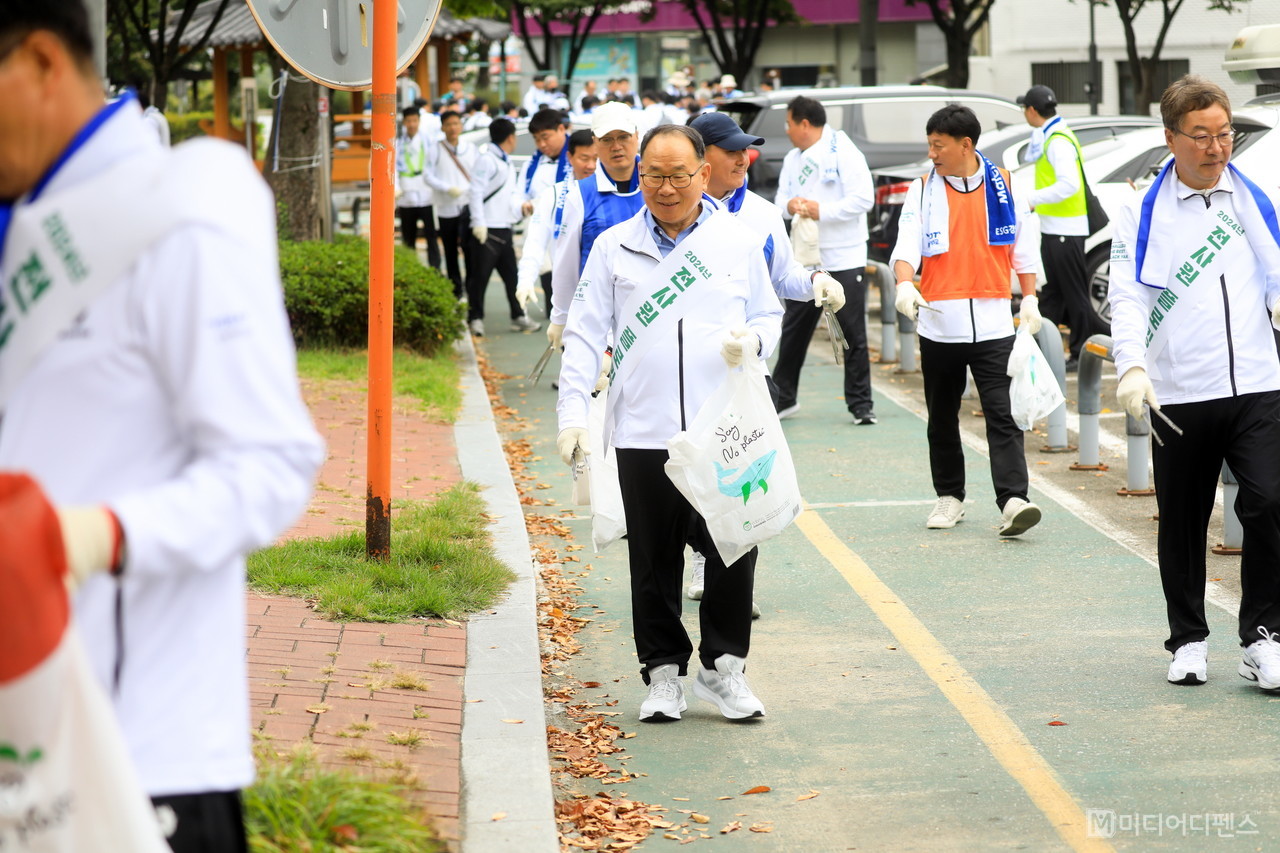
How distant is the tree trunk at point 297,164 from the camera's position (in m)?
14.4

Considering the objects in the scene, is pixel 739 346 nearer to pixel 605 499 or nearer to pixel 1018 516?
pixel 605 499

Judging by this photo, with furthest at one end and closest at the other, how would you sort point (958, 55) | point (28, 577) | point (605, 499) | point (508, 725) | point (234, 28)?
point (958, 55) < point (234, 28) < point (605, 499) < point (508, 725) < point (28, 577)

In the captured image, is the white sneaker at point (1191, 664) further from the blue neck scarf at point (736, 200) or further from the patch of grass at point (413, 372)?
the patch of grass at point (413, 372)

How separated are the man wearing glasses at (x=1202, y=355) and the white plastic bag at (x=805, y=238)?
16.6 feet

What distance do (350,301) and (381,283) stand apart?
6.12 metres

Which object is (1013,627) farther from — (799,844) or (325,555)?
(325,555)

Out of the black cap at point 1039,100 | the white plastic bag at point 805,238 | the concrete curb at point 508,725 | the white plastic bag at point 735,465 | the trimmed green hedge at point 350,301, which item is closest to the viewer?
the concrete curb at point 508,725

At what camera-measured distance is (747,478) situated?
4945mm

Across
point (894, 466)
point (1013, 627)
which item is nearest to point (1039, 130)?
point (894, 466)

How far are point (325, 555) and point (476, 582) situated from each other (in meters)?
0.70

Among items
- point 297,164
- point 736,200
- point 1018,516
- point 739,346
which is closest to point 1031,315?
point 1018,516

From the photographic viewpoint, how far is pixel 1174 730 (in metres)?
Answer: 4.98

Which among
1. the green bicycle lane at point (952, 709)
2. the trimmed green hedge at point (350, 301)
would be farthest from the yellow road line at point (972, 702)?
the trimmed green hedge at point (350, 301)

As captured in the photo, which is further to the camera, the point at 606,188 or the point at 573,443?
the point at 606,188
